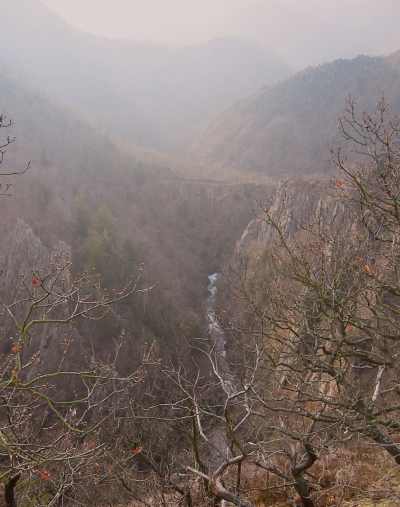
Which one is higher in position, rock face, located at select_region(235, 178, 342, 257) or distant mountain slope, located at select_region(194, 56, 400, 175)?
distant mountain slope, located at select_region(194, 56, 400, 175)

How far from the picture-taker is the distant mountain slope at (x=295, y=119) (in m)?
85.4

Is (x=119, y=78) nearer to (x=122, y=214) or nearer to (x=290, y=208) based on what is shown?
(x=122, y=214)

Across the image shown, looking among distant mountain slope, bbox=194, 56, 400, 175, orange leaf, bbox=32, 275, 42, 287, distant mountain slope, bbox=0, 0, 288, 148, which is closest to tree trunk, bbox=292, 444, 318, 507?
orange leaf, bbox=32, 275, 42, 287

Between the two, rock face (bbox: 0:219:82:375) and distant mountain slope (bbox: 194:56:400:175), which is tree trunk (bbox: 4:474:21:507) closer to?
rock face (bbox: 0:219:82:375)

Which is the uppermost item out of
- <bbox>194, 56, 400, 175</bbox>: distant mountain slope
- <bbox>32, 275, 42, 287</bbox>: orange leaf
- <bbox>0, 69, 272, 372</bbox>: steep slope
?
<bbox>194, 56, 400, 175</bbox>: distant mountain slope

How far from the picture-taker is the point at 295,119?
315ft

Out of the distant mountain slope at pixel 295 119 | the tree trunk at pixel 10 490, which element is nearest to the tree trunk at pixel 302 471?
the tree trunk at pixel 10 490

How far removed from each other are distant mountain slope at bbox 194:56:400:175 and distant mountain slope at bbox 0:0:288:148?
27.1m

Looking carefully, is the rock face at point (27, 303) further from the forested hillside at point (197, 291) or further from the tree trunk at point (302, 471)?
the tree trunk at point (302, 471)

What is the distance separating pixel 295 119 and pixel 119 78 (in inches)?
4258

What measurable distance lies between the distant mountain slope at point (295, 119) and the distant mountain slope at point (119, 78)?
27.1m

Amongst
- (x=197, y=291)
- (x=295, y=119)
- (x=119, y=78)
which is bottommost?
(x=197, y=291)

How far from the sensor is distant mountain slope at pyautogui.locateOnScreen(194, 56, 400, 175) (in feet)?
280

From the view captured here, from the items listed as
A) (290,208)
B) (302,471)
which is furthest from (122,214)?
(302,471)
